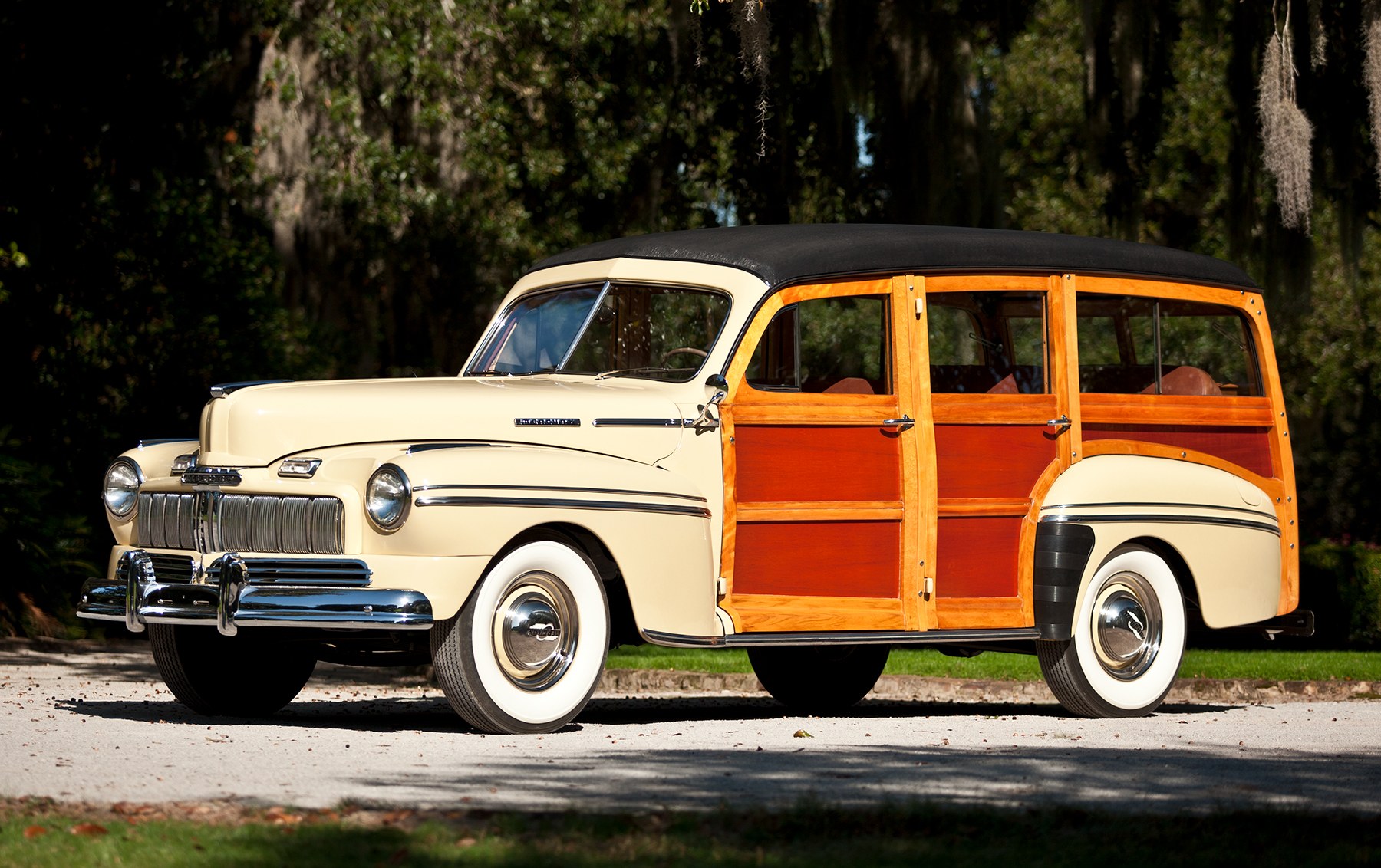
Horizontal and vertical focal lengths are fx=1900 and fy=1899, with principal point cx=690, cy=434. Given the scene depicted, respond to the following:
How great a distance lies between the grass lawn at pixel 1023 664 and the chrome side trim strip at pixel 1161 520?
2192 mm

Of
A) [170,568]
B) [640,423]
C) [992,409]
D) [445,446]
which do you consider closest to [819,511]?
[640,423]

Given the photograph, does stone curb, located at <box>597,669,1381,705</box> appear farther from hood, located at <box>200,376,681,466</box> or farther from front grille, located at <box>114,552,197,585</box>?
front grille, located at <box>114,552,197,585</box>

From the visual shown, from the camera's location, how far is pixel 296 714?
31.4 feet

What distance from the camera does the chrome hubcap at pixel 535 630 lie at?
8086mm

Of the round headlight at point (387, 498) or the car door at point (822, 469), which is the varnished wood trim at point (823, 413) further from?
the round headlight at point (387, 498)

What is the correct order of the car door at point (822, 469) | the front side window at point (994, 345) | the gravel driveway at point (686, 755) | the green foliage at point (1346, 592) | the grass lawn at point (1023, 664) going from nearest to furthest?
the gravel driveway at point (686, 755) < the car door at point (822, 469) < the front side window at point (994, 345) < the grass lawn at point (1023, 664) < the green foliage at point (1346, 592)

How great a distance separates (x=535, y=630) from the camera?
26.8ft

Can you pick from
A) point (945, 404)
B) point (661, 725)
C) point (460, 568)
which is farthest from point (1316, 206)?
point (460, 568)

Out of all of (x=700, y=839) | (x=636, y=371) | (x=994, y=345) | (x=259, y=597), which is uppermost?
(x=994, y=345)

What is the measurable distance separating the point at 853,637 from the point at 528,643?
1710 mm

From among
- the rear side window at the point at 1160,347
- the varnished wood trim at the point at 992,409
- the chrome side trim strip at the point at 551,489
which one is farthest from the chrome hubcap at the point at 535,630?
the rear side window at the point at 1160,347

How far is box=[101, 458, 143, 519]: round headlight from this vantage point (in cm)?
889

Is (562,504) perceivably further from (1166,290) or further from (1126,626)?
(1166,290)

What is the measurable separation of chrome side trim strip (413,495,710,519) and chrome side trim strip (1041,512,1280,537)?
209cm
